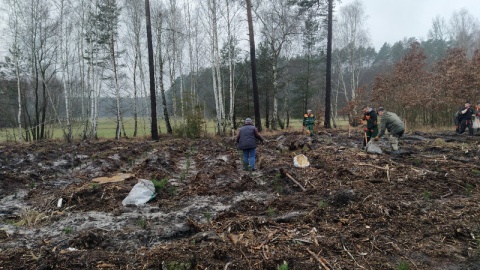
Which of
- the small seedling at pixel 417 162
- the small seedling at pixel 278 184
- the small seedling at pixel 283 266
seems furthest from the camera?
the small seedling at pixel 417 162

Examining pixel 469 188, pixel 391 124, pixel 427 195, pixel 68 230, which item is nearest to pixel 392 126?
pixel 391 124

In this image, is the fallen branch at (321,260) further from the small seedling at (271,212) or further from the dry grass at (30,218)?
the dry grass at (30,218)

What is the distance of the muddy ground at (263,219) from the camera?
318 cm

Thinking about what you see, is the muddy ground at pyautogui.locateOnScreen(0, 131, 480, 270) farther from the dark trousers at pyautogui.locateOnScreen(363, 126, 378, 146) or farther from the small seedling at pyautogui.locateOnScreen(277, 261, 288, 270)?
the dark trousers at pyautogui.locateOnScreen(363, 126, 378, 146)

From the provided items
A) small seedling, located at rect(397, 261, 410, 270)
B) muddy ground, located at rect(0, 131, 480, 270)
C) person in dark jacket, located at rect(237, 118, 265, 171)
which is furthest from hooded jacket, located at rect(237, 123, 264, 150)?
small seedling, located at rect(397, 261, 410, 270)

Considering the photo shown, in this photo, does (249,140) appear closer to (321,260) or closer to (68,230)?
(68,230)

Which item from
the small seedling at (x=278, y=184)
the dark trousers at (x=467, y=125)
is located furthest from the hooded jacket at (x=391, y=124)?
the dark trousers at (x=467, y=125)

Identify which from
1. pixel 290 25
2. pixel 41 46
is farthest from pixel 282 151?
pixel 41 46

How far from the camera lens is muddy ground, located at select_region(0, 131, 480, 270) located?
3182 mm

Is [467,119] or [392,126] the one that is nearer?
[392,126]

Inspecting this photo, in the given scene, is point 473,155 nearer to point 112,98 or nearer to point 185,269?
point 185,269

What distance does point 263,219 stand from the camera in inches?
168

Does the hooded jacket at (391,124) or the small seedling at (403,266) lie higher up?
the hooded jacket at (391,124)

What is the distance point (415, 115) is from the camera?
20.0 meters
